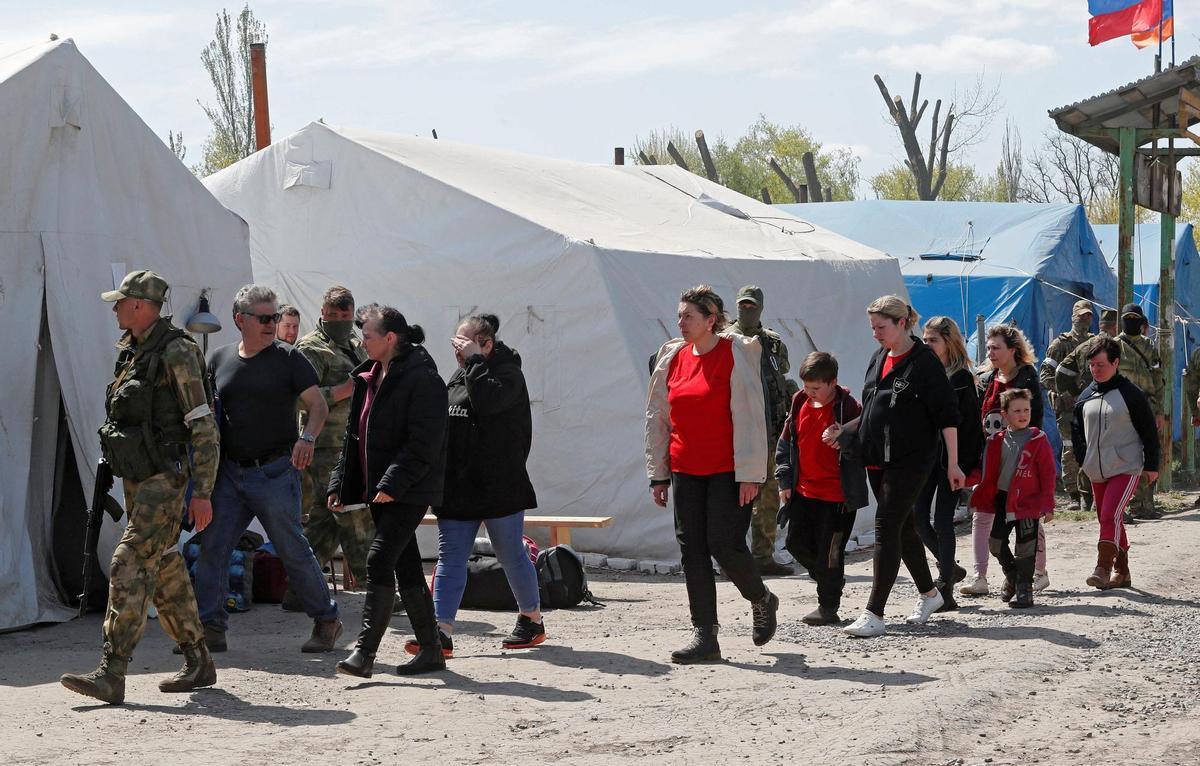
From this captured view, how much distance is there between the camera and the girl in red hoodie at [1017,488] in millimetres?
8945

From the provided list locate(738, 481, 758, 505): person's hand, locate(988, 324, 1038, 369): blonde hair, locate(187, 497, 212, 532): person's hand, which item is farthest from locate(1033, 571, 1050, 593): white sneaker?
locate(187, 497, 212, 532): person's hand

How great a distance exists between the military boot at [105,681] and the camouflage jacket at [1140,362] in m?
10.8

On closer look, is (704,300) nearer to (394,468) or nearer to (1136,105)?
(394,468)

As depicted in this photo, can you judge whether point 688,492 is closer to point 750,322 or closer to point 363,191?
point 750,322

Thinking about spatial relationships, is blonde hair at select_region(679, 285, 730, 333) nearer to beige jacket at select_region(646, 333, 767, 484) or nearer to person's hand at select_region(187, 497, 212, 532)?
beige jacket at select_region(646, 333, 767, 484)

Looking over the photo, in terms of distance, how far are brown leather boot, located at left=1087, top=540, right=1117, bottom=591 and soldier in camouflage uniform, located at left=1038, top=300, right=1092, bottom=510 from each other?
555 cm

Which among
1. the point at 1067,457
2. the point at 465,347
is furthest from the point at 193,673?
the point at 1067,457

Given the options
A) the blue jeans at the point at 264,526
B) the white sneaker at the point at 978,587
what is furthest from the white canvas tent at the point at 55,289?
the white sneaker at the point at 978,587

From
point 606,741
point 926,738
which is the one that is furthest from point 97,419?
point 926,738

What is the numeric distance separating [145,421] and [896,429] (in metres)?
3.62

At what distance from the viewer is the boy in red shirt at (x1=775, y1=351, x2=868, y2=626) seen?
830 centimetres

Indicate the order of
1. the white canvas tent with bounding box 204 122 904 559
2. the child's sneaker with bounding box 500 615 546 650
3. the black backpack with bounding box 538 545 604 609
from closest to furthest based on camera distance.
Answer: the child's sneaker with bounding box 500 615 546 650
the black backpack with bounding box 538 545 604 609
the white canvas tent with bounding box 204 122 904 559

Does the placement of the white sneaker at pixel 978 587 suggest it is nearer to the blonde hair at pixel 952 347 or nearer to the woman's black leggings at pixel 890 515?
the blonde hair at pixel 952 347

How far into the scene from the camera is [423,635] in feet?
23.0
